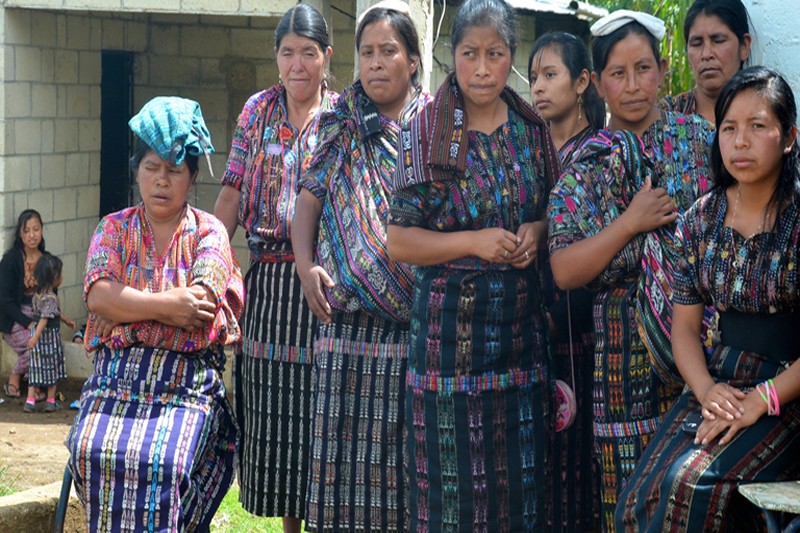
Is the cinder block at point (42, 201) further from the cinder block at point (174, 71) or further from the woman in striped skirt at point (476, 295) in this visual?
the woman in striped skirt at point (476, 295)

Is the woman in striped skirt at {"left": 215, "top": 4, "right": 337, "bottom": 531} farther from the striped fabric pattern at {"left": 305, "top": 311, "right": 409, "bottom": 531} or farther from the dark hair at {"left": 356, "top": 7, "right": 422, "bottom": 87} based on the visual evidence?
the dark hair at {"left": 356, "top": 7, "right": 422, "bottom": 87}

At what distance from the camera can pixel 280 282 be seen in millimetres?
5016

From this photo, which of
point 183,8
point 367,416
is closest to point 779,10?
point 367,416

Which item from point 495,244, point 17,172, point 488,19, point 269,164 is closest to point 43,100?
point 17,172

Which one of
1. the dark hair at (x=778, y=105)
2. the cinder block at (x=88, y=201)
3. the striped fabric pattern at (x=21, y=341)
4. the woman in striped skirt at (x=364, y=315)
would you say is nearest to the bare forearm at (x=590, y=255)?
the dark hair at (x=778, y=105)

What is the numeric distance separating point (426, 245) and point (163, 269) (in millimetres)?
1072

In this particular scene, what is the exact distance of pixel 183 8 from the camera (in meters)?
8.95

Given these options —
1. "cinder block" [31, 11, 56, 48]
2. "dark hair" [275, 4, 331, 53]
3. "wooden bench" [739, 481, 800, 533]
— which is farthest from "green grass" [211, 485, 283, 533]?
"cinder block" [31, 11, 56, 48]

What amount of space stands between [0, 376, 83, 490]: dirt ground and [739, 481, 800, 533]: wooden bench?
4.70 metres

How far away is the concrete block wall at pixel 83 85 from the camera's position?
9.60m

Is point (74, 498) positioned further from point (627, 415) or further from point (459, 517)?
point (627, 415)

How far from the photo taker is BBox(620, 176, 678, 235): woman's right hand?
3.84 metres

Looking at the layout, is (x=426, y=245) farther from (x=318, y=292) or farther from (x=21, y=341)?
(x=21, y=341)

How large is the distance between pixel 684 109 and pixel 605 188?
3.06ft
